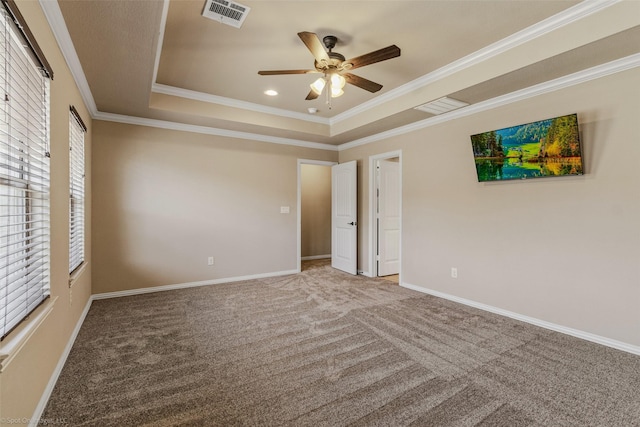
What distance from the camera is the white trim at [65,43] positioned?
74.0 inches

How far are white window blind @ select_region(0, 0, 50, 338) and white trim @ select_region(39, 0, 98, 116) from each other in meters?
0.41

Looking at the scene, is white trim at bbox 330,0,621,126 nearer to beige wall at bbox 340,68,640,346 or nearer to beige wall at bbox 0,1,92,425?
beige wall at bbox 340,68,640,346

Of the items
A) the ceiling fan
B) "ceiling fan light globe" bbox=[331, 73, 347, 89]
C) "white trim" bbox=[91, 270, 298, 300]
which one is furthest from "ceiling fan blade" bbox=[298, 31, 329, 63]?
"white trim" bbox=[91, 270, 298, 300]

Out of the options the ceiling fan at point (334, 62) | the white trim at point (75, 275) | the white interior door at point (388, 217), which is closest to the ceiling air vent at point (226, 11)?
the ceiling fan at point (334, 62)

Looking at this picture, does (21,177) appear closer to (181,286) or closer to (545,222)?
(181,286)

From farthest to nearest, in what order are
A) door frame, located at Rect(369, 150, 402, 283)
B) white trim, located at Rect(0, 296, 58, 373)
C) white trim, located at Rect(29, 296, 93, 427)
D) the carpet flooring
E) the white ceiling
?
door frame, located at Rect(369, 150, 402, 283) → the white ceiling → the carpet flooring → white trim, located at Rect(29, 296, 93, 427) → white trim, located at Rect(0, 296, 58, 373)

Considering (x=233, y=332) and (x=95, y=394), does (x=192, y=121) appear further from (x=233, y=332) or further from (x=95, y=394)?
(x=95, y=394)

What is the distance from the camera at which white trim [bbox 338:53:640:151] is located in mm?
2512

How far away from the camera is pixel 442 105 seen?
3.55 metres

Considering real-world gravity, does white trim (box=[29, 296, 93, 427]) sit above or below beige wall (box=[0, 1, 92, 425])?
below

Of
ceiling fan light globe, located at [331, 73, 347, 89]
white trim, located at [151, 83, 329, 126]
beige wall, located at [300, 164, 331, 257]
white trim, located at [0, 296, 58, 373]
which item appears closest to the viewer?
white trim, located at [0, 296, 58, 373]

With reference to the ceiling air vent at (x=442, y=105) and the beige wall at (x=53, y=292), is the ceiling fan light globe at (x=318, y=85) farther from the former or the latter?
the beige wall at (x=53, y=292)

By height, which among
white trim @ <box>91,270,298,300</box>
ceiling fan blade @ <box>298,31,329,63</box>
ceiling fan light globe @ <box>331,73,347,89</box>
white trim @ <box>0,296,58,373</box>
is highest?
ceiling fan blade @ <box>298,31,329,63</box>

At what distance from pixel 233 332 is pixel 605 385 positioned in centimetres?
294
